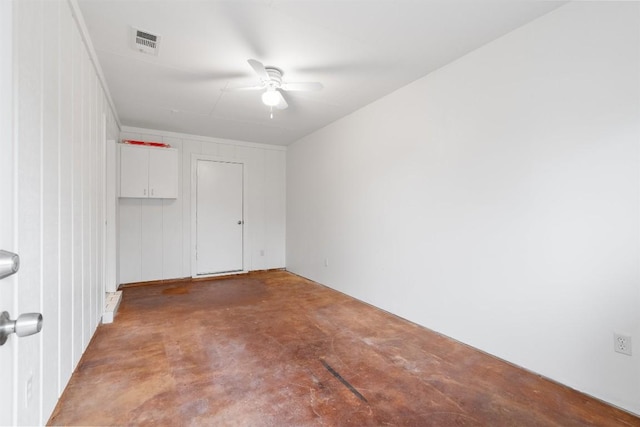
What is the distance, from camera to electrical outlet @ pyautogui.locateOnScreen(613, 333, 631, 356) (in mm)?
1732

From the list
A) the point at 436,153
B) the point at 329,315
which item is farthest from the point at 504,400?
the point at 436,153

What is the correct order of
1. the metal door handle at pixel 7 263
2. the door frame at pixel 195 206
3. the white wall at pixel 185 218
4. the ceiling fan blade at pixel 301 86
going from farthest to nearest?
the door frame at pixel 195 206 → the white wall at pixel 185 218 → the ceiling fan blade at pixel 301 86 → the metal door handle at pixel 7 263

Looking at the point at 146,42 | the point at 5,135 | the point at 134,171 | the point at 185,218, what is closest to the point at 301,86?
the point at 146,42

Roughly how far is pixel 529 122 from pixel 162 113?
14.2 feet

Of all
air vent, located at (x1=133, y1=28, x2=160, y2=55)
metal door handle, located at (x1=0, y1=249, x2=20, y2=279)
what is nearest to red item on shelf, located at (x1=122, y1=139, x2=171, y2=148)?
air vent, located at (x1=133, y1=28, x2=160, y2=55)

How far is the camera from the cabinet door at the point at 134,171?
4336 millimetres

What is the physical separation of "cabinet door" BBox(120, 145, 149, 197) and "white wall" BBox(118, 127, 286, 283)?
372mm

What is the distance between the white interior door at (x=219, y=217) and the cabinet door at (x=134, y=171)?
0.92m

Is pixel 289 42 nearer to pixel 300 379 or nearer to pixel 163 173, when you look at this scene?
pixel 300 379

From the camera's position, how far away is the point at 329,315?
338cm

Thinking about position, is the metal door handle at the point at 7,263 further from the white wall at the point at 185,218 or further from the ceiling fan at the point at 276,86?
the white wall at the point at 185,218

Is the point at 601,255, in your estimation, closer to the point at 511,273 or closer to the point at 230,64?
the point at 511,273

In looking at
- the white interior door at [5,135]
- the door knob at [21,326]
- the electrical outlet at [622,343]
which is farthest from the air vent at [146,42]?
the electrical outlet at [622,343]

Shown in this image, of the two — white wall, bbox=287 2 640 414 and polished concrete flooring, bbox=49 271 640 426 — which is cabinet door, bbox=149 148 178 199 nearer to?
polished concrete flooring, bbox=49 271 640 426
